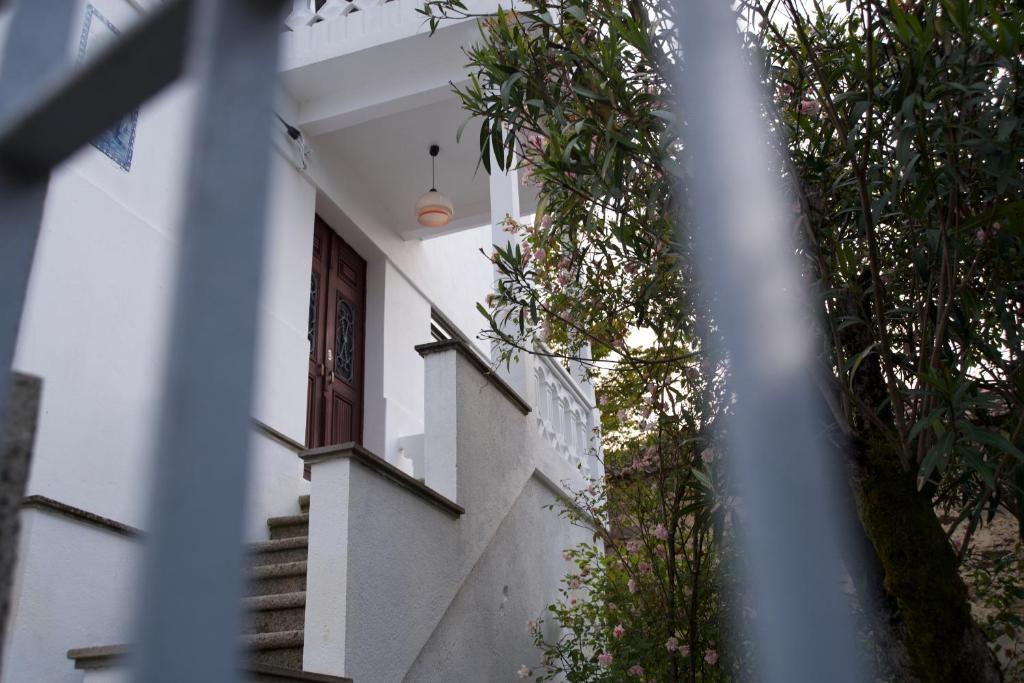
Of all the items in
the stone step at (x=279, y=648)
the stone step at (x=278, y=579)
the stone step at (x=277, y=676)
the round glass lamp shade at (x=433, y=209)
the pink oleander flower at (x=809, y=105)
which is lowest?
the stone step at (x=277, y=676)

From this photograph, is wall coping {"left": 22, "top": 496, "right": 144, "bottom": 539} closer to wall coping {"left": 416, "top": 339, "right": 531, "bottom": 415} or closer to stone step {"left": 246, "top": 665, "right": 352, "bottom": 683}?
stone step {"left": 246, "top": 665, "right": 352, "bottom": 683}

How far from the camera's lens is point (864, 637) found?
382cm

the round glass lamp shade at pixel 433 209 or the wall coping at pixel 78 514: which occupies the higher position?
the round glass lamp shade at pixel 433 209

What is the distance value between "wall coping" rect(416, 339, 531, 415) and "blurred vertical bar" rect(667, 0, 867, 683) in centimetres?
402

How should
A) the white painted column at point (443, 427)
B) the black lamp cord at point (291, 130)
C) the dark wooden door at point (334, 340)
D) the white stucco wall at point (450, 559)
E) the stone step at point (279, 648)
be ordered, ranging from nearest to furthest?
the white stucco wall at point (450, 559)
the stone step at point (279, 648)
the white painted column at point (443, 427)
the black lamp cord at point (291, 130)
the dark wooden door at point (334, 340)

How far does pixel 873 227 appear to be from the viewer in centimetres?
259

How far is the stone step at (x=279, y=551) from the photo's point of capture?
15.3 ft

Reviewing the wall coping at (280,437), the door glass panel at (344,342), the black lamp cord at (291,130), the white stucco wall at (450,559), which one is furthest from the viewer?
the door glass panel at (344,342)

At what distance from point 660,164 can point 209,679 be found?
2.38 metres

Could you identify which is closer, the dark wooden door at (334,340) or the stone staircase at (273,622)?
the stone staircase at (273,622)

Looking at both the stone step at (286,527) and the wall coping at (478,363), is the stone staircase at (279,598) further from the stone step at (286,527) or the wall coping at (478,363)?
the wall coping at (478,363)

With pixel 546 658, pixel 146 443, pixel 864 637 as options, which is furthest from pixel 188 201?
pixel 546 658

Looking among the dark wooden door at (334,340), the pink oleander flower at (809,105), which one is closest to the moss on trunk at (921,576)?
the pink oleander flower at (809,105)

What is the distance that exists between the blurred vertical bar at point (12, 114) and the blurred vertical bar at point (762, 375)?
2.29ft
